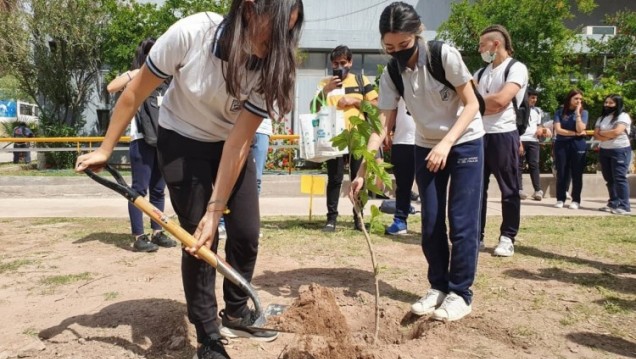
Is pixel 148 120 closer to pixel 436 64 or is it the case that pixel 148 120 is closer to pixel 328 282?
pixel 328 282

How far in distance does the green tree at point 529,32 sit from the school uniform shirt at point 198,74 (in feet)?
41.0

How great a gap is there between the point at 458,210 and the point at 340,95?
2.93m

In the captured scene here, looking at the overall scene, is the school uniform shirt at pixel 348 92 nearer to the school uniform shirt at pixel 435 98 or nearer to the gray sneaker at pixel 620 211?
the school uniform shirt at pixel 435 98

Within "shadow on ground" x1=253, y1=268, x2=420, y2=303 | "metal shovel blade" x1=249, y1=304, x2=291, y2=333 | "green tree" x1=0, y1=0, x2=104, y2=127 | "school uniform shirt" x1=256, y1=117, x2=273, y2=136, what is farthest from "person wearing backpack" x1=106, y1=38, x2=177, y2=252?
"green tree" x1=0, y1=0, x2=104, y2=127

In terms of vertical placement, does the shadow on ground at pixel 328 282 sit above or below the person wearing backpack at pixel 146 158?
below

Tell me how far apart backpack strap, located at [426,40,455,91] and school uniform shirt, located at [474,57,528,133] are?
1638mm

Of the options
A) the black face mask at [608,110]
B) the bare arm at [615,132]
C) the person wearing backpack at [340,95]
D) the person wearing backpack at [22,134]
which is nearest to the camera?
the person wearing backpack at [340,95]

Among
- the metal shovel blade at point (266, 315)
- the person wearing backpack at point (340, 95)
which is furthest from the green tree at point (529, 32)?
the metal shovel blade at point (266, 315)

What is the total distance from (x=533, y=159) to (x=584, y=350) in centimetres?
691

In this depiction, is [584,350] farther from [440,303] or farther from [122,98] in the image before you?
[122,98]

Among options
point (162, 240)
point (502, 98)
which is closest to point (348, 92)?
point (502, 98)

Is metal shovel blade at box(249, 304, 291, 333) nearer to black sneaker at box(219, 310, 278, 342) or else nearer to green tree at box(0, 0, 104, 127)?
black sneaker at box(219, 310, 278, 342)

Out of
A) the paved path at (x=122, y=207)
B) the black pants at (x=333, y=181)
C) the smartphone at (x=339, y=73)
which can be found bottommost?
the paved path at (x=122, y=207)

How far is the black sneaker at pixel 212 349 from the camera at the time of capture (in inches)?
97.3
